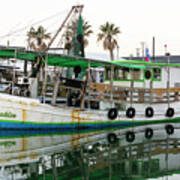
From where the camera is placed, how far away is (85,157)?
14102 mm

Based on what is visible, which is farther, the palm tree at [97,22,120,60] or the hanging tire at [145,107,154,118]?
the palm tree at [97,22,120,60]

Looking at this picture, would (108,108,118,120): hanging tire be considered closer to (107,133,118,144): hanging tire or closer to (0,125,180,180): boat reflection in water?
(107,133,118,144): hanging tire

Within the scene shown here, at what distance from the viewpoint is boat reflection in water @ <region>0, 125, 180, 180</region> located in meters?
11.8

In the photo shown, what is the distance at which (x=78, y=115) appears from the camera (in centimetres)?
2223

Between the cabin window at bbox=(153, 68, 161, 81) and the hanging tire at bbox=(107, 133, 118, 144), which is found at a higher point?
the cabin window at bbox=(153, 68, 161, 81)

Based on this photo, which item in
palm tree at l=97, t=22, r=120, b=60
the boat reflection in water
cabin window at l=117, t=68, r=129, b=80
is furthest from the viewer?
palm tree at l=97, t=22, r=120, b=60

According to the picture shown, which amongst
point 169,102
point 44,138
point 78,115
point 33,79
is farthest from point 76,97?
point 169,102

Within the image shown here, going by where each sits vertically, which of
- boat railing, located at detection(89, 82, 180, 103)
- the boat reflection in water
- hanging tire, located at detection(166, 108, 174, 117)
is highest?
boat railing, located at detection(89, 82, 180, 103)

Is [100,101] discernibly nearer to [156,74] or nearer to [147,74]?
[147,74]

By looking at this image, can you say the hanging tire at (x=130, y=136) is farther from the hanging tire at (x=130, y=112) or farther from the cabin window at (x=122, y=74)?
Result: the cabin window at (x=122, y=74)

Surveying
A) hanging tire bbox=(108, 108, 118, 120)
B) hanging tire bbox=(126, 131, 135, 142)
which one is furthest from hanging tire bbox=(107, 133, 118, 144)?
hanging tire bbox=(108, 108, 118, 120)

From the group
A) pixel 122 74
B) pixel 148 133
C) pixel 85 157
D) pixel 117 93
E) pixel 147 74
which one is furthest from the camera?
pixel 147 74

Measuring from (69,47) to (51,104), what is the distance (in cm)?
681

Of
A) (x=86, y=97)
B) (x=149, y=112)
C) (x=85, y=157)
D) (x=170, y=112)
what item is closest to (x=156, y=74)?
(x=170, y=112)
